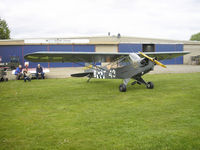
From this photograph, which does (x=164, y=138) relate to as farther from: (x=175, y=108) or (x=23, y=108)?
(x=23, y=108)

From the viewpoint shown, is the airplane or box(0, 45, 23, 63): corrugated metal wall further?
box(0, 45, 23, 63): corrugated metal wall

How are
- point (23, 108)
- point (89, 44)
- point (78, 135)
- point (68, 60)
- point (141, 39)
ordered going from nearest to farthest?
point (78, 135), point (23, 108), point (68, 60), point (89, 44), point (141, 39)

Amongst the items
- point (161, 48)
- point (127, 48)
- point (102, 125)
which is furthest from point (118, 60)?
point (161, 48)

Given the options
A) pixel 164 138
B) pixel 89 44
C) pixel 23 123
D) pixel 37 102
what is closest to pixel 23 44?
pixel 89 44

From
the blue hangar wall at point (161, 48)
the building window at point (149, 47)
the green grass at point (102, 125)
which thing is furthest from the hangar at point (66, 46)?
the green grass at point (102, 125)

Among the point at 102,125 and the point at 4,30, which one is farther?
the point at 4,30

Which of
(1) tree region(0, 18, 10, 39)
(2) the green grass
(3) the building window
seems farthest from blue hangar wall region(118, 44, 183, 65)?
(1) tree region(0, 18, 10, 39)

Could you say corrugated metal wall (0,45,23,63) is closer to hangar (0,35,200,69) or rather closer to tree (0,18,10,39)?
hangar (0,35,200,69)

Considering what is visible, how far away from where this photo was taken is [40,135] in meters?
4.49

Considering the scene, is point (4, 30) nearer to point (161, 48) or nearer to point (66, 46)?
point (66, 46)

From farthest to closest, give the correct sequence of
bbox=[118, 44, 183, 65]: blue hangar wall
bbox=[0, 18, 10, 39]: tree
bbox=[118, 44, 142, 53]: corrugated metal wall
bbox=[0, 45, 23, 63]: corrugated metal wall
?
bbox=[0, 18, 10, 39]: tree < bbox=[118, 44, 183, 65]: blue hangar wall < bbox=[118, 44, 142, 53]: corrugated metal wall < bbox=[0, 45, 23, 63]: corrugated metal wall

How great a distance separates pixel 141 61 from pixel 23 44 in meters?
26.7

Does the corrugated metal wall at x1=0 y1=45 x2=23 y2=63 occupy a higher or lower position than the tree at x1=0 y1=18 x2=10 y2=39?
lower

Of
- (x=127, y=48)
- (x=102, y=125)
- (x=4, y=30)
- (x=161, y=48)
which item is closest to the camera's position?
(x=102, y=125)
